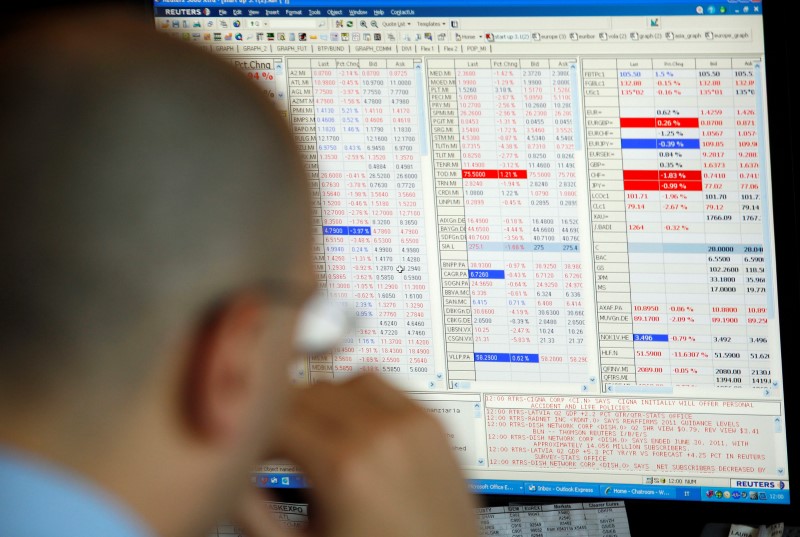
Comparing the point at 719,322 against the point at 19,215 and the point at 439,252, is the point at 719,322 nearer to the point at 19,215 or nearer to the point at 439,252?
the point at 439,252

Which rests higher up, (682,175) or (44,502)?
(682,175)

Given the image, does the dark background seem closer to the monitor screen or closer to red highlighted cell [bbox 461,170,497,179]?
the monitor screen

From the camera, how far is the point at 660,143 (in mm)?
712

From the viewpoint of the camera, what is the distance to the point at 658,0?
0.70m

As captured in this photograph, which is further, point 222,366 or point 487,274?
point 487,274

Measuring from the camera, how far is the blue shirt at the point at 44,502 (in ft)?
1.13

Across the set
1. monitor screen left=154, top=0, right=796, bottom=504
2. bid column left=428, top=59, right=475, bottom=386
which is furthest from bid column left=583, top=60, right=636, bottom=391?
bid column left=428, top=59, right=475, bottom=386

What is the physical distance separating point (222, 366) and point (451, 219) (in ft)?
1.31

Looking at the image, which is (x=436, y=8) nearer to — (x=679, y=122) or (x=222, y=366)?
(x=679, y=122)

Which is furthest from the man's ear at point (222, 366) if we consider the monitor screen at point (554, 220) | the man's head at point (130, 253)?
the monitor screen at point (554, 220)

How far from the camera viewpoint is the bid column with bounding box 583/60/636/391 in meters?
0.72

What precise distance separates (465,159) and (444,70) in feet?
0.24

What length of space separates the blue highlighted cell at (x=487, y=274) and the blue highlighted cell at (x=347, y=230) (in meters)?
0.09

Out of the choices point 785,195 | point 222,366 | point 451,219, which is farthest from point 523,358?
point 222,366
